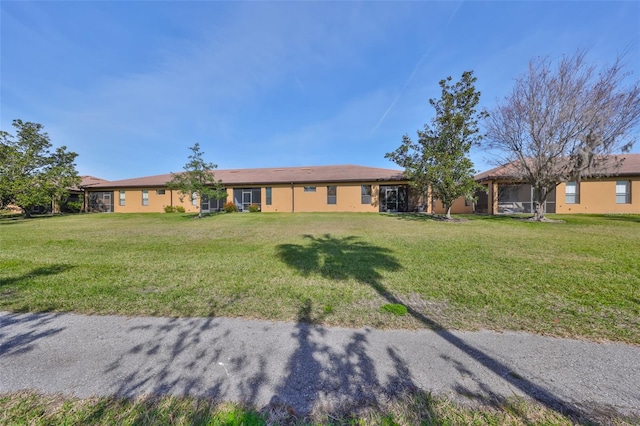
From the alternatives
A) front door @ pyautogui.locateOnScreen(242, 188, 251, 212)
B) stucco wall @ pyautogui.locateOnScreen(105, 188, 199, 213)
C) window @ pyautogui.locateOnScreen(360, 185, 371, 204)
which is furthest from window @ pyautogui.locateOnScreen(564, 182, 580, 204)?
stucco wall @ pyautogui.locateOnScreen(105, 188, 199, 213)

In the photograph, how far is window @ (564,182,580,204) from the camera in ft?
62.8

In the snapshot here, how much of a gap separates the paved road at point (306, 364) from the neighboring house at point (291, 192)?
19048 millimetres

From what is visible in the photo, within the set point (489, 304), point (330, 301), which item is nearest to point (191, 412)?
point (330, 301)

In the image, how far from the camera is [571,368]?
232 centimetres

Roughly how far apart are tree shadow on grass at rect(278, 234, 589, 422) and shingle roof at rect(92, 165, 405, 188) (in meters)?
12.5

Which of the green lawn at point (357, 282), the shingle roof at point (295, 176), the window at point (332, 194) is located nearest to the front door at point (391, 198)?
the shingle roof at point (295, 176)

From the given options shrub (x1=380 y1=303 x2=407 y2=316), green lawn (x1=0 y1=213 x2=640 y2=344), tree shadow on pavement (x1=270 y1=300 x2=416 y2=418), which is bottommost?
tree shadow on pavement (x1=270 y1=300 x2=416 y2=418)

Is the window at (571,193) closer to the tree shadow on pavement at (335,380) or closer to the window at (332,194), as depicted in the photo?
the window at (332,194)

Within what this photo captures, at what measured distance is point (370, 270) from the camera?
5680 millimetres

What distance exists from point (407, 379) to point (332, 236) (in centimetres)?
825

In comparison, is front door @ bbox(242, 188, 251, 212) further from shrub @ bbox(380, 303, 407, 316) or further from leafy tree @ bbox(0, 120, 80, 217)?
shrub @ bbox(380, 303, 407, 316)

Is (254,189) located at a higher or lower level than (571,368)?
higher

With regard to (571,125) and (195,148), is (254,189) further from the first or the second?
(571,125)

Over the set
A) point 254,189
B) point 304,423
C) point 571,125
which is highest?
point 571,125
